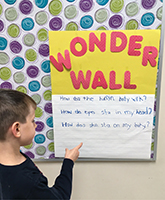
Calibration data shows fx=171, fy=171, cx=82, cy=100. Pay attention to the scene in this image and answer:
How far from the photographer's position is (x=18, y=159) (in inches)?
22.0

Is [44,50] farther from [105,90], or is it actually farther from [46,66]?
[105,90]

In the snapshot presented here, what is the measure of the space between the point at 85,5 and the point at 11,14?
1.08ft

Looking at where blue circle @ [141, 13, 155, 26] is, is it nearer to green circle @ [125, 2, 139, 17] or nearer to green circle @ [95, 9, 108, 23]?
green circle @ [125, 2, 139, 17]

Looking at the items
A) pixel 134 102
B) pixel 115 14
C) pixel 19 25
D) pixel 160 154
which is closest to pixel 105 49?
pixel 115 14

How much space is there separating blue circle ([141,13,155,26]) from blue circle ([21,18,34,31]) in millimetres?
479

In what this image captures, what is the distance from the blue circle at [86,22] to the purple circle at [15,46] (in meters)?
0.30

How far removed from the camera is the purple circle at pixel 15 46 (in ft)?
2.53

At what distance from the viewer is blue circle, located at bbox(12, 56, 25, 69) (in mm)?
784

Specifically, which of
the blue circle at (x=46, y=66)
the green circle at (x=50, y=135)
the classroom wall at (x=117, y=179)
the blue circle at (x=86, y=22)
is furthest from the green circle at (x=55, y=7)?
the classroom wall at (x=117, y=179)

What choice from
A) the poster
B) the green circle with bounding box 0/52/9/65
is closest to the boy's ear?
the poster

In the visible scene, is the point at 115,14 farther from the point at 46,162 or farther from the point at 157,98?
the point at 46,162

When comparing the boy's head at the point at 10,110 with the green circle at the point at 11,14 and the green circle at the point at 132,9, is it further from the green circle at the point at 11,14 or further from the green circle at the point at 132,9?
the green circle at the point at 132,9

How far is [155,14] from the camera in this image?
714 mm

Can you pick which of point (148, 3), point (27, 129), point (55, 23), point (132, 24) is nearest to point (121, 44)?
point (132, 24)
